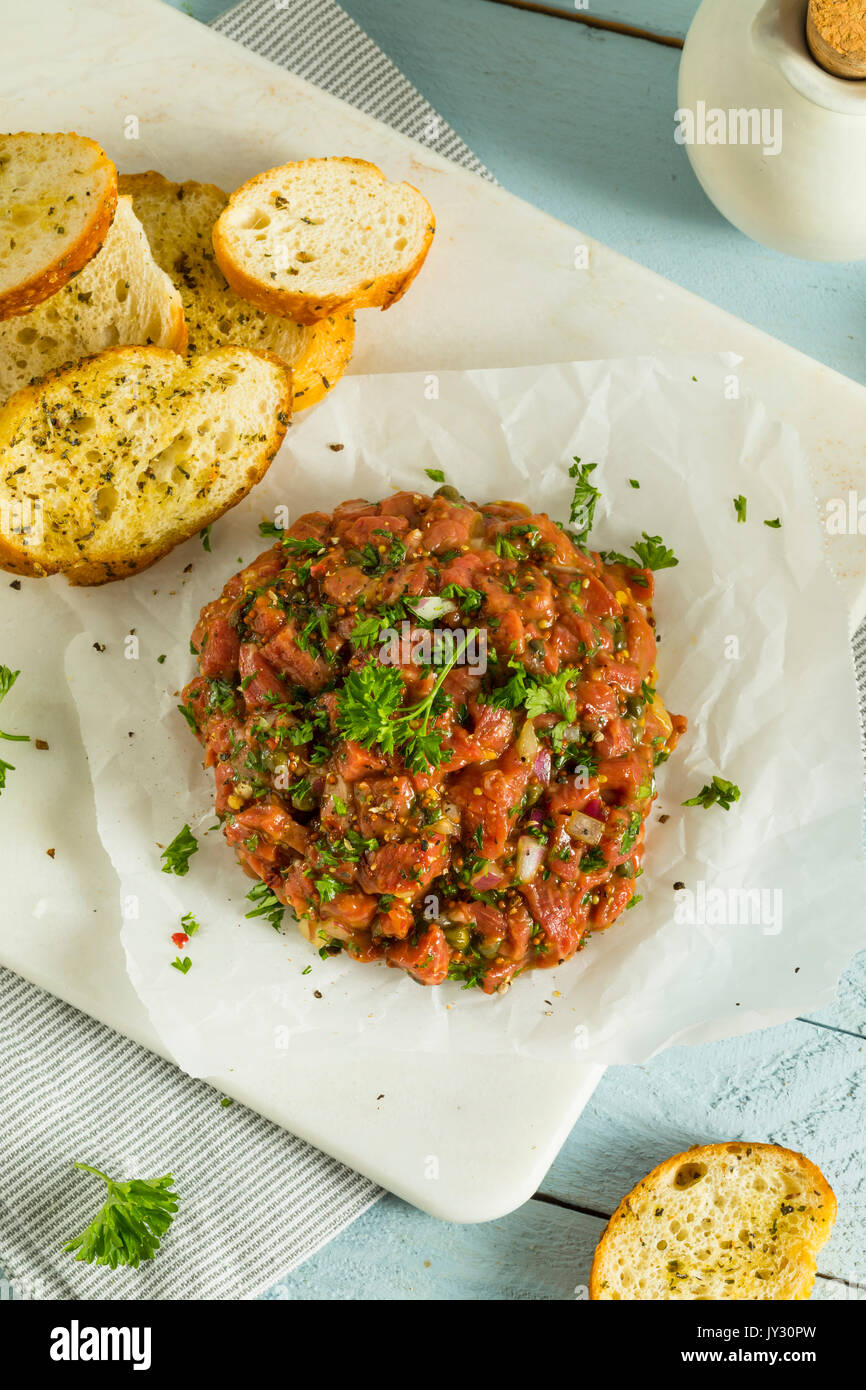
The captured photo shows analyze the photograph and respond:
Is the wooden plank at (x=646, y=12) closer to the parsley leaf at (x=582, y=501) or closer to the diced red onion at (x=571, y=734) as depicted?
the parsley leaf at (x=582, y=501)

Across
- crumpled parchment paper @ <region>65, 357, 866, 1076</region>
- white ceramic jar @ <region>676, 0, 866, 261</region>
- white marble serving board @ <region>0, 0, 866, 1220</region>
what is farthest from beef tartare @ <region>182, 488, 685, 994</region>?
white ceramic jar @ <region>676, 0, 866, 261</region>

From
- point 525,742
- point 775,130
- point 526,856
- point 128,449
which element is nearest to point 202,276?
point 128,449

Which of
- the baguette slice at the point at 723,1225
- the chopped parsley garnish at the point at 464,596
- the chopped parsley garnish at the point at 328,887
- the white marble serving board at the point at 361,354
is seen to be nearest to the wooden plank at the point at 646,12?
the white marble serving board at the point at 361,354

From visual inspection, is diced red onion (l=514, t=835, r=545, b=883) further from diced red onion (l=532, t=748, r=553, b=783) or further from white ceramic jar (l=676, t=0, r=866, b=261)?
white ceramic jar (l=676, t=0, r=866, b=261)

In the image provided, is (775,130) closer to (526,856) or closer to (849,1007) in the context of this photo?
(526,856)
